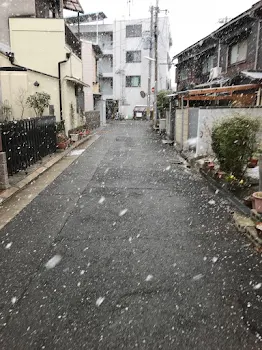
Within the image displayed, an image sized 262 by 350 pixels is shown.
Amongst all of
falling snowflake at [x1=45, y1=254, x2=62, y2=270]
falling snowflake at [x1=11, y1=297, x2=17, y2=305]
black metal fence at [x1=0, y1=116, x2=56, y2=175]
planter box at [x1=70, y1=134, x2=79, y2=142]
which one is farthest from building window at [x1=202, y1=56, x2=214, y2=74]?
falling snowflake at [x1=11, y1=297, x2=17, y2=305]

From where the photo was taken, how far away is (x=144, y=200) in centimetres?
715

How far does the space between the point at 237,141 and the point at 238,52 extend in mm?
12972

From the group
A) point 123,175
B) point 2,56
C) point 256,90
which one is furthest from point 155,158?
point 2,56

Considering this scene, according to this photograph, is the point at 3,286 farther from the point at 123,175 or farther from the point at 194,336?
the point at 123,175

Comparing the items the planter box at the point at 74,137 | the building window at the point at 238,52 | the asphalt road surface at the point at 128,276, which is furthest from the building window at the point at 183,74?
the asphalt road surface at the point at 128,276

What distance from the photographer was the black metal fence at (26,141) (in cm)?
856

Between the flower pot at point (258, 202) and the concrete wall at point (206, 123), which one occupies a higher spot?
the concrete wall at point (206, 123)

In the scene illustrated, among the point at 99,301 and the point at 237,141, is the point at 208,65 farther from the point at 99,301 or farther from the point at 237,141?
the point at 99,301

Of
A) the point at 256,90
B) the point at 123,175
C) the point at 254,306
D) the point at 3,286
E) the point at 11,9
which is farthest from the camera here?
the point at 11,9

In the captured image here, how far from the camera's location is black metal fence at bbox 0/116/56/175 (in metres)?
8.56

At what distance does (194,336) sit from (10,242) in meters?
3.33

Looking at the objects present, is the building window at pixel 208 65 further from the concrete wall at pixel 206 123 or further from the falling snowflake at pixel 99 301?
the falling snowflake at pixel 99 301

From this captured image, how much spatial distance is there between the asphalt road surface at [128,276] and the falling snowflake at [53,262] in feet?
0.05

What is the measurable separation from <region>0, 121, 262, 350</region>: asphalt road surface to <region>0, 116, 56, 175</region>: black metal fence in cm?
233
